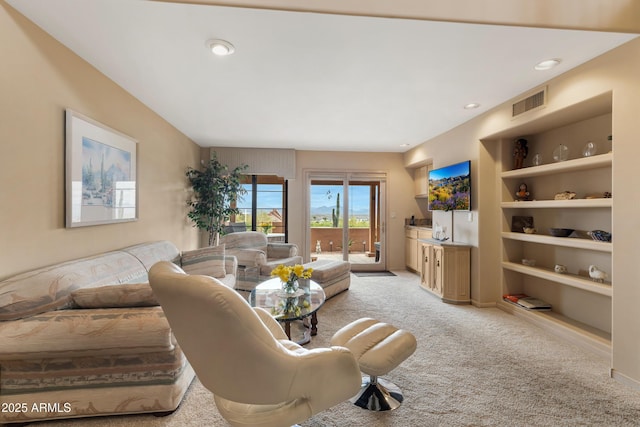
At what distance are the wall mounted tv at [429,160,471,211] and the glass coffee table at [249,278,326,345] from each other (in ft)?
7.94

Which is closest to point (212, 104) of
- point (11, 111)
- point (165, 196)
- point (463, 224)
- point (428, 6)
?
point (165, 196)

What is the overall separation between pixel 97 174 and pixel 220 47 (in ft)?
5.14

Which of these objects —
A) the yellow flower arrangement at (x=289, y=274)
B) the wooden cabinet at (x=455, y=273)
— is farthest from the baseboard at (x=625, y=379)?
the yellow flower arrangement at (x=289, y=274)

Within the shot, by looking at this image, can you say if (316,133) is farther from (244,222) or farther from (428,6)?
(428,6)

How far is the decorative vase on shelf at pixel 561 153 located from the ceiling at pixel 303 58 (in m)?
0.74

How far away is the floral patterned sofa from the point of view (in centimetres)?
160

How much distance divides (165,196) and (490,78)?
412 cm

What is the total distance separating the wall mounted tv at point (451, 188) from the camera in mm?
4008

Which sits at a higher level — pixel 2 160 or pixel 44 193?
pixel 2 160

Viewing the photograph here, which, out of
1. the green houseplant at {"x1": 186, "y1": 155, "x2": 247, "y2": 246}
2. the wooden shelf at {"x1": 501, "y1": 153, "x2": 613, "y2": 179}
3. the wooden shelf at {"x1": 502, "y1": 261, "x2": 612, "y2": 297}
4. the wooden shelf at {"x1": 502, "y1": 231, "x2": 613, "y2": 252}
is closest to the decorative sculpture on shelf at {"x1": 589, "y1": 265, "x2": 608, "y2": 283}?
the wooden shelf at {"x1": 502, "y1": 261, "x2": 612, "y2": 297}

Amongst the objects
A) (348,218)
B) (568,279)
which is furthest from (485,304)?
(348,218)

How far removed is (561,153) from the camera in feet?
10.1

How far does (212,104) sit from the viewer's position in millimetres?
3473

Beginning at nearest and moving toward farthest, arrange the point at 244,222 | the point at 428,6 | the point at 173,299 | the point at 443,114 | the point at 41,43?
1. the point at 173,299
2. the point at 428,6
3. the point at 41,43
4. the point at 443,114
5. the point at 244,222
